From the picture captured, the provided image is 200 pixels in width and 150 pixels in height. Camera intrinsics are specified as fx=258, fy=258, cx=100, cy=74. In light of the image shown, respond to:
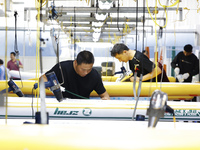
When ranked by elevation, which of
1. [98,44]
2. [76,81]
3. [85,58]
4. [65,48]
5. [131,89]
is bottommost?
[131,89]

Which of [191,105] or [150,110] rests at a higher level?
[150,110]

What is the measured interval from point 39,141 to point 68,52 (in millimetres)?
8476

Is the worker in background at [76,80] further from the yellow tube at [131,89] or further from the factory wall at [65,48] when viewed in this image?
the factory wall at [65,48]

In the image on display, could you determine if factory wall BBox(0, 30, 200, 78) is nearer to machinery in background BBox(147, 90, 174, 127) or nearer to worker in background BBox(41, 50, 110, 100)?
worker in background BBox(41, 50, 110, 100)

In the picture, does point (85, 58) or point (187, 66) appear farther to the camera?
point (187, 66)

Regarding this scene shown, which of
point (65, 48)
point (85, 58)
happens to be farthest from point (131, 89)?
point (65, 48)

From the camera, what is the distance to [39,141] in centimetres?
64

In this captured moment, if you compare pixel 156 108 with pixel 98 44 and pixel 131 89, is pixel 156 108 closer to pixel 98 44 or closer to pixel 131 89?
pixel 131 89

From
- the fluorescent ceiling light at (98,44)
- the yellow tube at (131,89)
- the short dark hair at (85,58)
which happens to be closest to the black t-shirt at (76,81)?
the short dark hair at (85,58)

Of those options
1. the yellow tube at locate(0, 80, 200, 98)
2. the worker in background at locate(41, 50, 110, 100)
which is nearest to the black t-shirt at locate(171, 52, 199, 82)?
the yellow tube at locate(0, 80, 200, 98)

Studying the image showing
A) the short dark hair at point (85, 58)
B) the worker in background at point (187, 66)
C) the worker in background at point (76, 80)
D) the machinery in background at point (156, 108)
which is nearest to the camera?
the machinery in background at point (156, 108)

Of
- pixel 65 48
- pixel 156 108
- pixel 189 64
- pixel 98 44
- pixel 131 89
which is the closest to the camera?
pixel 156 108

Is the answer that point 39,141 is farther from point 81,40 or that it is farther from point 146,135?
point 81,40

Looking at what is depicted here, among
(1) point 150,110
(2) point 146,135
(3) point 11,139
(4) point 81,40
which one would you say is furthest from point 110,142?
(4) point 81,40
